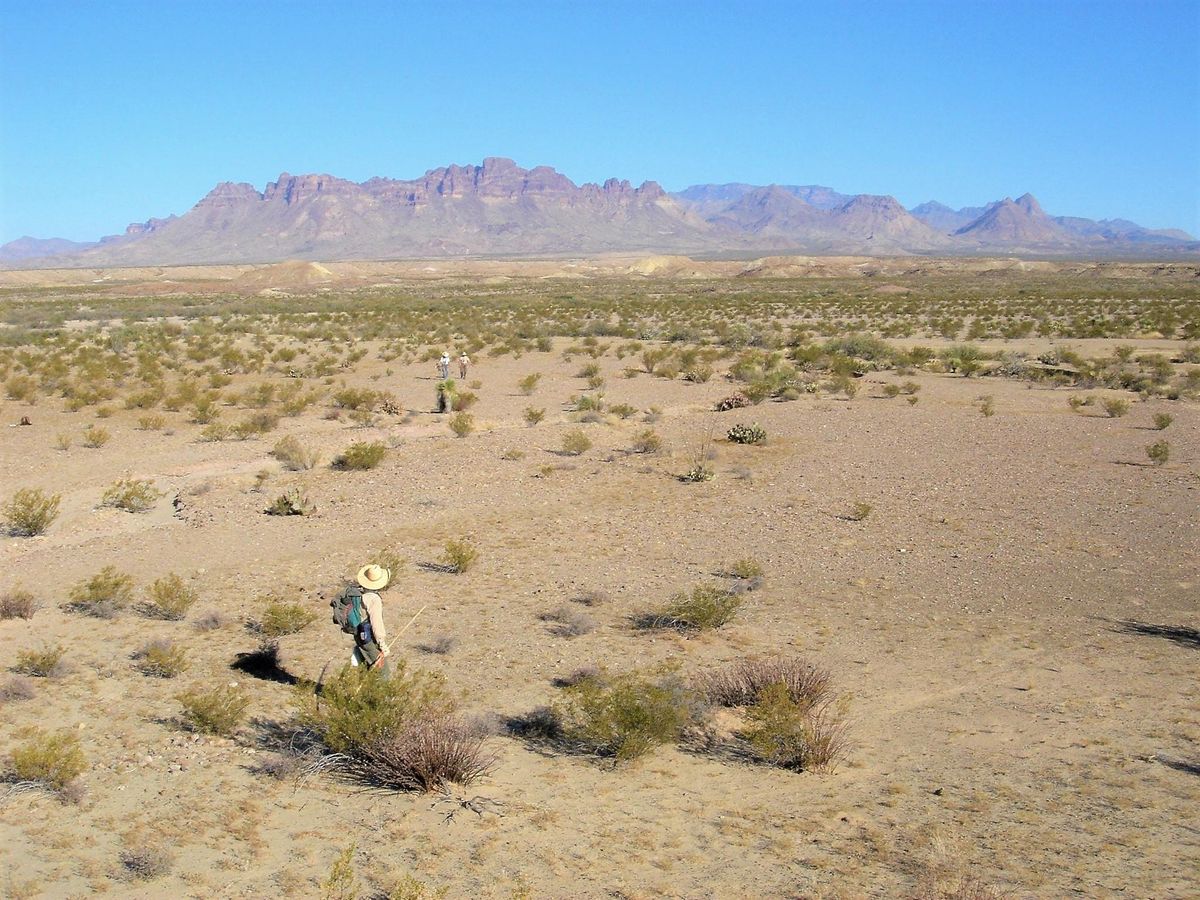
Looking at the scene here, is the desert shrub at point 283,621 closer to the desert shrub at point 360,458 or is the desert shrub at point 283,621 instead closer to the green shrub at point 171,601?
the green shrub at point 171,601

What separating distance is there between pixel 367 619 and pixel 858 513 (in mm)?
8261

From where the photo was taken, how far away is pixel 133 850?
5.70 m

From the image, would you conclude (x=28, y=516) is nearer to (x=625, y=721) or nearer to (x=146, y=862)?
(x=146, y=862)

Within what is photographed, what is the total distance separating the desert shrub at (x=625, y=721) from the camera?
688cm

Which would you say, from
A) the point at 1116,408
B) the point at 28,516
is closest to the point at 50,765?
the point at 28,516

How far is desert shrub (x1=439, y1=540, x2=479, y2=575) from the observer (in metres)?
11.6

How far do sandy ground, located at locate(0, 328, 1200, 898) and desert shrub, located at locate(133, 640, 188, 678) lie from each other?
0.18 m

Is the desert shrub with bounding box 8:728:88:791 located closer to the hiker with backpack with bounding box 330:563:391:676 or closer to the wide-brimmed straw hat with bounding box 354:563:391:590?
the hiker with backpack with bounding box 330:563:391:676

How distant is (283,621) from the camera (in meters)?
9.41

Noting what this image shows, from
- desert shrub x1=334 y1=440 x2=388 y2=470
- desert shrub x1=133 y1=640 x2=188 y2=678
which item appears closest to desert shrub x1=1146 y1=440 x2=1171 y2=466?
desert shrub x1=334 y1=440 x2=388 y2=470

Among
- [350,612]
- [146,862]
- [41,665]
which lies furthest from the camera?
[41,665]

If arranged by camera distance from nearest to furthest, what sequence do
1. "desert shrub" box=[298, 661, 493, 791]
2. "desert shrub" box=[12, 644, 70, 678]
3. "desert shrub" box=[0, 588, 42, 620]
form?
"desert shrub" box=[298, 661, 493, 791] → "desert shrub" box=[12, 644, 70, 678] → "desert shrub" box=[0, 588, 42, 620]

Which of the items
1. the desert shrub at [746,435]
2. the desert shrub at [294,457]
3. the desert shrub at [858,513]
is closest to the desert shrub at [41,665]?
the desert shrub at [294,457]

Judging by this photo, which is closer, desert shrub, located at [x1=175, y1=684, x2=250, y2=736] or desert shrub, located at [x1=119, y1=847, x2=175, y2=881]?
desert shrub, located at [x1=119, y1=847, x2=175, y2=881]
